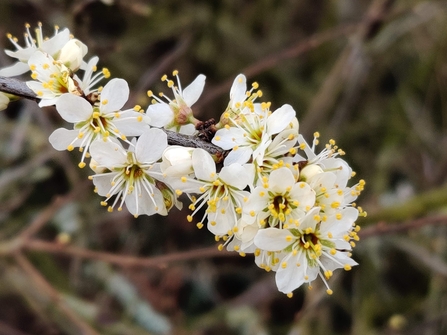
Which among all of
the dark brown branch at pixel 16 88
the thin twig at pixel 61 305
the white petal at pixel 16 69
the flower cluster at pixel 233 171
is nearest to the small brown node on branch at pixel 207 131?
the flower cluster at pixel 233 171

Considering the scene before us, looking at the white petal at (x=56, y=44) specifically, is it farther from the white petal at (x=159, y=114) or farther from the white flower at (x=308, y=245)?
the white flower at (x=308, y=245)

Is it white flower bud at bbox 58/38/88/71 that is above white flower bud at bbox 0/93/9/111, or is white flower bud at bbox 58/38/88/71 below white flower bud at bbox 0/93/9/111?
above

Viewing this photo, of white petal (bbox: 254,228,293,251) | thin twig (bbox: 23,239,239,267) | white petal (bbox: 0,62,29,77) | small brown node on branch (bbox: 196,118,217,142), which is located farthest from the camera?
thin twig (bbox: 23,239,239,267)

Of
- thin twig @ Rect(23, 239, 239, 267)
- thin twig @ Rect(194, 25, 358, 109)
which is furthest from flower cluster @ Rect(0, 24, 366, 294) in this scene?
thin twig @ Rect(194, 25, 358, 109)

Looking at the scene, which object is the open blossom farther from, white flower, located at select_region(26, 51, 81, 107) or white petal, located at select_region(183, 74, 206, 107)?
white petal, located at select_region(183, 74, 206, 107)

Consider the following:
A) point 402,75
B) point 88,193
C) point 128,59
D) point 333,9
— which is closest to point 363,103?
point 402,75

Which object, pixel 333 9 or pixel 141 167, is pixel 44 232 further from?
pixel 333 9

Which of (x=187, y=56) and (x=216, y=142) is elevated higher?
(x=187, y=56)

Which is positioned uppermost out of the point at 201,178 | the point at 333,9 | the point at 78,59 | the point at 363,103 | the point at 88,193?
the point at 333,9
